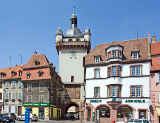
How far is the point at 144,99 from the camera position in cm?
3875

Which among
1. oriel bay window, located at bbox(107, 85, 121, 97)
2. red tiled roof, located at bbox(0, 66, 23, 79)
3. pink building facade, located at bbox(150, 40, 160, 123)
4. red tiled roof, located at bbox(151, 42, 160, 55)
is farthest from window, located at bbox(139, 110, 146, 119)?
red tiled roof, located at bbox(0, 66, 23, 79)

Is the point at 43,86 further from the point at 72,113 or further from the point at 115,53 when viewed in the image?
the point at 72,113

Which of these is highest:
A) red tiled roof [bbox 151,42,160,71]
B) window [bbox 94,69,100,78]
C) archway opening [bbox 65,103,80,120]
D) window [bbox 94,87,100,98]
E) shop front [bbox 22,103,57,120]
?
red tiled roof [bbox 151,42,160,71]

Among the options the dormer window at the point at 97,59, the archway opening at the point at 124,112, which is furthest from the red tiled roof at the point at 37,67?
the archway opening at the point at 124,112

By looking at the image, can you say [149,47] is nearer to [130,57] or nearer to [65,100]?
[130,57]

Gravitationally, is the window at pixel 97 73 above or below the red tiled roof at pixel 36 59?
below

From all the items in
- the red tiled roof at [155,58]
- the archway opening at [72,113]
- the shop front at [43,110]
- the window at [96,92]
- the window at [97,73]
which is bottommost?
the archway opening at [72,113]

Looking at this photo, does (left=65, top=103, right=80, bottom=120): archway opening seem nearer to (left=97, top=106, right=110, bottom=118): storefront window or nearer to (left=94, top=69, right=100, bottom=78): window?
(left=97, top=106, right=110, bottom=118): storefront window

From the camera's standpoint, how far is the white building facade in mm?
39406

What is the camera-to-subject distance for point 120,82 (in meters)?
40.9

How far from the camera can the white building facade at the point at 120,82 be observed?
39406 millimetres

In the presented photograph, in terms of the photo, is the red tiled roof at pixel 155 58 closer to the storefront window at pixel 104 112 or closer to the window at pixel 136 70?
the window at pixel 136 70

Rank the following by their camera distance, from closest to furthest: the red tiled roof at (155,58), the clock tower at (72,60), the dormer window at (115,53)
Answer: the red tiled roof at (155,58) → the dormer window at (115,53) → the clock tower at (72,60)

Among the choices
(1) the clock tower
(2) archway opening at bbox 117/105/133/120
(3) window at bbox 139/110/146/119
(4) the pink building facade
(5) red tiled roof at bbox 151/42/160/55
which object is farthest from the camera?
(1) the clock tower
